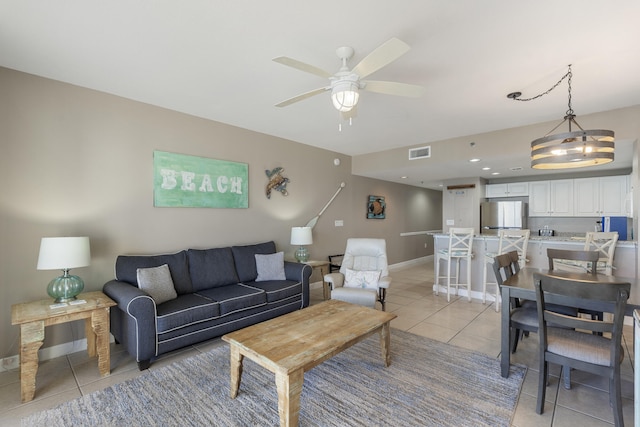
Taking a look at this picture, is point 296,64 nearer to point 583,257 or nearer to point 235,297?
point 235,297

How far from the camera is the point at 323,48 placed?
2.22m

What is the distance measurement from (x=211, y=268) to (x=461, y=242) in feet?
11.9

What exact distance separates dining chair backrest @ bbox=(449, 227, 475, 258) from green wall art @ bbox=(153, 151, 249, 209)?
10.3 ft

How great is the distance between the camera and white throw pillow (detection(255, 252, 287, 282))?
3828 mm

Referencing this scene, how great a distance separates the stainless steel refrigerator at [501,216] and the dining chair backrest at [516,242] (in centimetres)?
233

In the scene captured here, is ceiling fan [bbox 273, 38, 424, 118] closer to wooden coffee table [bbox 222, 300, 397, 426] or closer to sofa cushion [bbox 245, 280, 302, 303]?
wooden coffee table [bbox 222, 300, 397, 426]

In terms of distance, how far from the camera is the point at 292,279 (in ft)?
12.7

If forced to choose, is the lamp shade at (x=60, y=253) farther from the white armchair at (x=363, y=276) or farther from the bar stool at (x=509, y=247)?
the bar stool at (x=509, y=247)

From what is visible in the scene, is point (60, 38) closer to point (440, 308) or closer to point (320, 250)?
point (320, 250)

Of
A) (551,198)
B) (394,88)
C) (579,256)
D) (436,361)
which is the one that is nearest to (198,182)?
(394,88)

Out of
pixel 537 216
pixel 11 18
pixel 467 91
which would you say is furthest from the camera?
pixel 537 216

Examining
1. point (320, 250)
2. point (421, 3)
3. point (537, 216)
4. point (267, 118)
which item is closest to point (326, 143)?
point (267, 118)

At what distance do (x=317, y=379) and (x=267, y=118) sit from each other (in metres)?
3.03

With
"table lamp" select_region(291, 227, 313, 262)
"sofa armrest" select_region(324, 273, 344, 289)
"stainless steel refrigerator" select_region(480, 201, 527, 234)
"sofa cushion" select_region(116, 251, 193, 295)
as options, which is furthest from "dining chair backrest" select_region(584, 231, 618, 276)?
"sofa cushion" select_region(116, 251, 193, 295)
